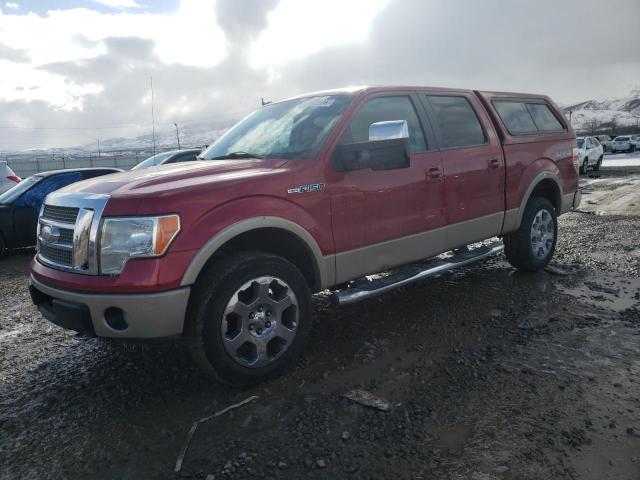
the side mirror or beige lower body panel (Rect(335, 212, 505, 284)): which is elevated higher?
the side mirror

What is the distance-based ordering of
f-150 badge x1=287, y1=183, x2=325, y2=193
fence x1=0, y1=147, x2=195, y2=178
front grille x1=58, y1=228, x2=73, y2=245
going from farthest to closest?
fence x1=0, y1=147, x2=195, y2=178
f-150 badge x1=287, y1=183, x2=325, y2=193
front grille x1=58, y1=228, x2=73, y2=245

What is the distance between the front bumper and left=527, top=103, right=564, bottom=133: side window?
4.66 m

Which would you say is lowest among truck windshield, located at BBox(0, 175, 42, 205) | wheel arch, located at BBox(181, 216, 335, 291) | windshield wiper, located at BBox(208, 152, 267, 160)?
wheel arch, located at BBox(181, 216, 335, 291)

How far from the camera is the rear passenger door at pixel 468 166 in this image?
4395 mm

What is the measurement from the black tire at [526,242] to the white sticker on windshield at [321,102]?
2.74 meters

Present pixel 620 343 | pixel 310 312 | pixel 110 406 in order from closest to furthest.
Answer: pixel 110 406 → pixel 310 312 → pixel 620 343

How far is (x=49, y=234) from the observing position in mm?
3207

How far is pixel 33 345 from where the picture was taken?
4.12 metres

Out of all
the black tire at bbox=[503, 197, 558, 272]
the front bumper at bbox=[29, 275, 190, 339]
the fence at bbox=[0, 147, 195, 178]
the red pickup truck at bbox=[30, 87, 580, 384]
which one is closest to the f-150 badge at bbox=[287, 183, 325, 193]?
the red pickup truck at bbox=[30, 87, 580, 384]

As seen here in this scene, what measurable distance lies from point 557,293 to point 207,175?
3.64 metres

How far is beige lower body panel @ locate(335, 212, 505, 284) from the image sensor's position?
12.0 feet

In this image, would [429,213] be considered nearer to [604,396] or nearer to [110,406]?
[604,396]

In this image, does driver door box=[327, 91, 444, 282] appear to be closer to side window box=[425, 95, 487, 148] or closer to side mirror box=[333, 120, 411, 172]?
side mirror box=[333, 120, 411, 172]

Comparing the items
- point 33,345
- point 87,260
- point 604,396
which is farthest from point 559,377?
point 33,345
